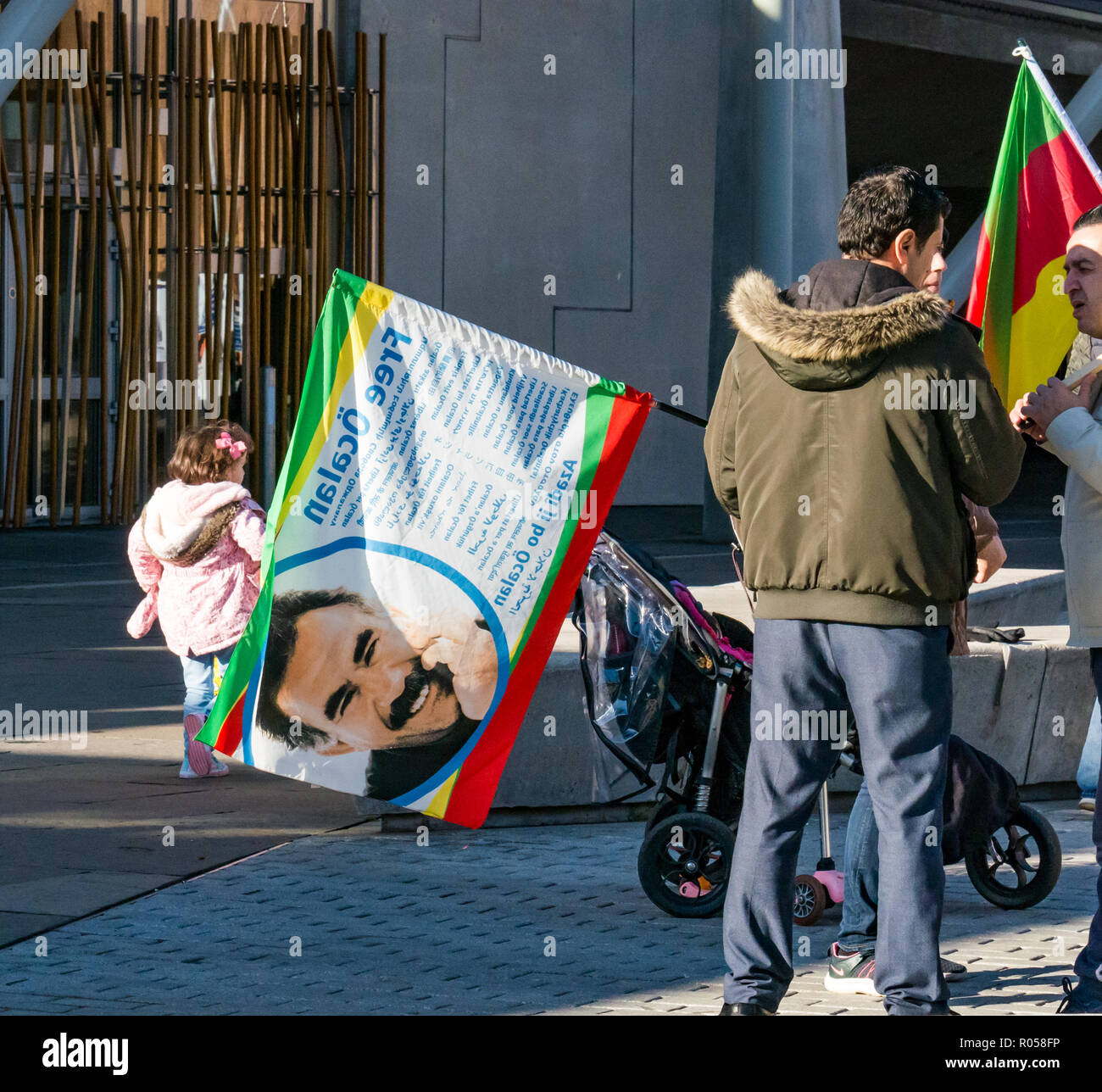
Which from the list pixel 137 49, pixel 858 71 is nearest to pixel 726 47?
pixel 137 49

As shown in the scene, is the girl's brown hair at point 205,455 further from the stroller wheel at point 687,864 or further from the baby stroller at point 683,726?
the stroller wheel at point 687,864

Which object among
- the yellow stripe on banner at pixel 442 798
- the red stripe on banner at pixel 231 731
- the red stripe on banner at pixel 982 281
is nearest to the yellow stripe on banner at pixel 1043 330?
the red stripe on banner at pixel 982 281

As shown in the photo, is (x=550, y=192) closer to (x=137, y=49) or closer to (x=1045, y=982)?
(x=137, y=49)

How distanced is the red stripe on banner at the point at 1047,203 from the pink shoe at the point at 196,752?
3.67 meters

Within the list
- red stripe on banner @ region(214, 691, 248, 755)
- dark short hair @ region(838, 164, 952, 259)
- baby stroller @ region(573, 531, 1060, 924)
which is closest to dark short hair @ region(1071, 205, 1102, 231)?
dark short hair @ region(838, 164, 952, 259)

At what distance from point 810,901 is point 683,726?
2.10ft

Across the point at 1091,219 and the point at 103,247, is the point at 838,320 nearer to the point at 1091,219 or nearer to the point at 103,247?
the point at 1091,219

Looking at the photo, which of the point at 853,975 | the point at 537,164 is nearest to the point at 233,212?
the point at 537,164

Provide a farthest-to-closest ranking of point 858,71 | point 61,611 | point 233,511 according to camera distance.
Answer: point 858,71 → point 61,611 → point 233,511

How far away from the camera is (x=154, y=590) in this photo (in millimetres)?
8016

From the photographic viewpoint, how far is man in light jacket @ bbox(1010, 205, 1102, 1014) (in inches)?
172

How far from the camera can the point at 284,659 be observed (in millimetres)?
5207

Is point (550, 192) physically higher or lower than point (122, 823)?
higher

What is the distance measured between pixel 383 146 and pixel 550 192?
2.28 metres
